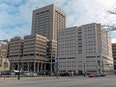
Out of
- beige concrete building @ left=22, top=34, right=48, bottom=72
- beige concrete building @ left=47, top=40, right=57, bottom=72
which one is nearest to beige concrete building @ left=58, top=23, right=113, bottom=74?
beige concrete building @ left=47, top=40, right=57, bottom=72

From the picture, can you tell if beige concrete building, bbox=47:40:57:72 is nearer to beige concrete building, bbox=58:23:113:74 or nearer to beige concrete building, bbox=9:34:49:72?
beige concrete building, bbox=9:34:49:72

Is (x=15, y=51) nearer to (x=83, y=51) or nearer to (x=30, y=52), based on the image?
(x=30, y=52)

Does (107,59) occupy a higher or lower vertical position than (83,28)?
lower

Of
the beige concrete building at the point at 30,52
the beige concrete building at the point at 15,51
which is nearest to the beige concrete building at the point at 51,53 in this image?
the beige concrete building at the point at 30,52

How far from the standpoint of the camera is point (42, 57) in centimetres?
17100

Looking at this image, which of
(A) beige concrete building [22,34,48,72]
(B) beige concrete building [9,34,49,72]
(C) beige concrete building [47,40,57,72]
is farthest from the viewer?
(C) beige concrete building [47,40,57,72]

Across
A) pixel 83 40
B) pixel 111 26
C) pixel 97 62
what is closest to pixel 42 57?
pixel 83 40

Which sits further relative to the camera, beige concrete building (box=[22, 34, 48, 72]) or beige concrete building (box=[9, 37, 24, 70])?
beige concrete building (box=[9, 37, 24, 70])

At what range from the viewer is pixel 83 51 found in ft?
523

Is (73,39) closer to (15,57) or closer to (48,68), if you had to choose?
(48,68)

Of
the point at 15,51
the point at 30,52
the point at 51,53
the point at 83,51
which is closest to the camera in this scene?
the point at 83,51

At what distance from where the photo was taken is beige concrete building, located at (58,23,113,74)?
149 meters

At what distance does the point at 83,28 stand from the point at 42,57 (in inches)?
1702

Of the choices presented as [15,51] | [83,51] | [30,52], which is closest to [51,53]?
[30,52]
